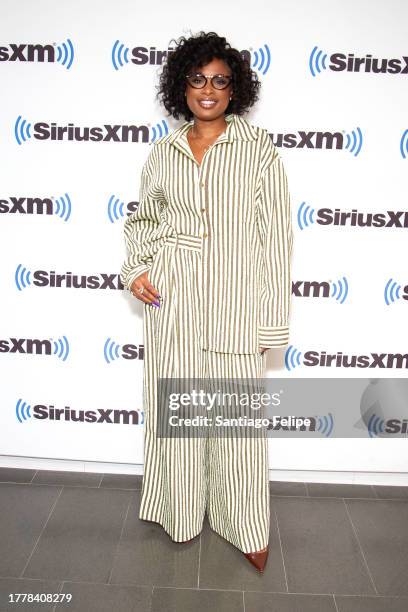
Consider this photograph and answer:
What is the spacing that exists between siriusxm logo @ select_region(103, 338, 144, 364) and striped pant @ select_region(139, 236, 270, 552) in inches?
13.0

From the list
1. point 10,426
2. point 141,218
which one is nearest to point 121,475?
point 10,426

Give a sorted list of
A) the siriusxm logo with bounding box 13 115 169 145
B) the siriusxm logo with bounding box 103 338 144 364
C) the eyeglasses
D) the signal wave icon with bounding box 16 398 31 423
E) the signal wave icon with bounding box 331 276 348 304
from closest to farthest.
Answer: the eyeglasses
the siriusxm logo with bounding box 13 115 169 145
the signal wave icon with bounding box 331 276 348 304
the siriusxm logo with bounding box 103 338 144 364
the signal wave icon with bounding box 16 398 31 423

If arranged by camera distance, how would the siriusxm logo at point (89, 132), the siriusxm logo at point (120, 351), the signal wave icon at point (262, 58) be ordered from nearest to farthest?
the signal wave icon at point (262, 58) < the siriusxm logo at point (89, 132) < the siriusxm logo at point (120, 351)

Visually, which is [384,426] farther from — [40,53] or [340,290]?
[40,53]

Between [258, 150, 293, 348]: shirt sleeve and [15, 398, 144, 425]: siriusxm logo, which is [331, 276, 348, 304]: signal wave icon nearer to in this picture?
Answer: [258, 150, 293, 348]: shirt sleeve

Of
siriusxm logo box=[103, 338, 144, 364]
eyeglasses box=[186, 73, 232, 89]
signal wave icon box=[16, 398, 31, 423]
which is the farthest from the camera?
signal wave icon box=[16, 398, 31, 423]

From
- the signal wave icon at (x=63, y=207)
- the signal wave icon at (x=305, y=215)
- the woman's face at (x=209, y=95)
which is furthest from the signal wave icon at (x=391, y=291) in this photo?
the signal wave icon at (x=63, y=207)

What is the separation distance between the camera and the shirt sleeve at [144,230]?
2.40 meters

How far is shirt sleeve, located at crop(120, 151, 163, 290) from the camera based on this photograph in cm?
240

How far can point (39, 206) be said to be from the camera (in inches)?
107

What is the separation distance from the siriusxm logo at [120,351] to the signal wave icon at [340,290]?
2.85 ft

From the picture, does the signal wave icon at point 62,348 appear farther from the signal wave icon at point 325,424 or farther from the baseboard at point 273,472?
the signal wave icon at point 325,424

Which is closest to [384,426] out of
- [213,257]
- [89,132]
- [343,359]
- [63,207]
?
[343,359]

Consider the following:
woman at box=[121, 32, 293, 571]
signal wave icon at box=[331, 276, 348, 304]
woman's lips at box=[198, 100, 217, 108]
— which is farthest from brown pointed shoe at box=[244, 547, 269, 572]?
woman's lips at box=[198, 100, 217, 108]
